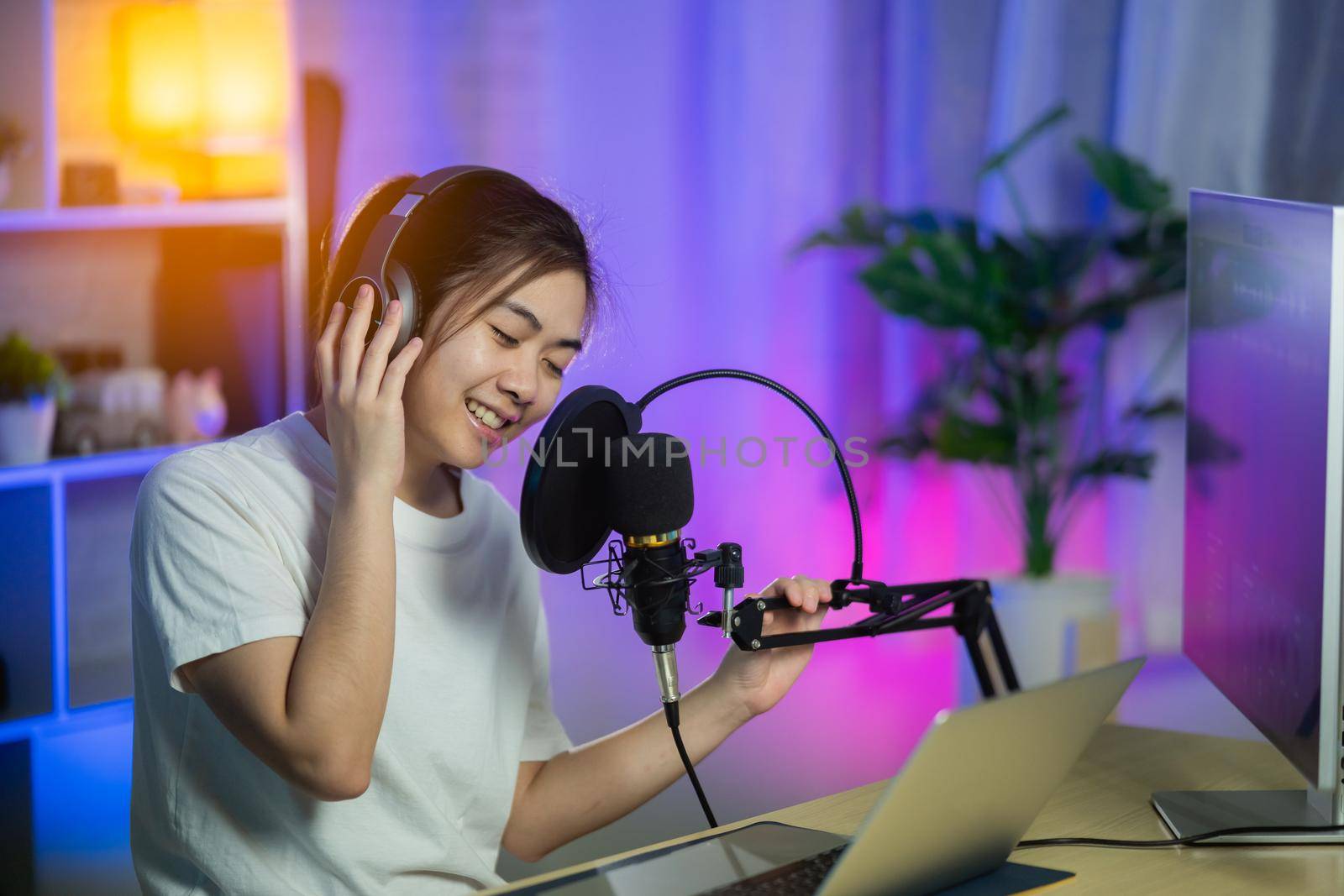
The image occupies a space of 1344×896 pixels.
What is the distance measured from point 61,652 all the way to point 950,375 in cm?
181

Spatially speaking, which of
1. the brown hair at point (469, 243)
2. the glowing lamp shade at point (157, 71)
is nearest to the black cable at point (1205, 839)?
the brown hair at point (469, 243)

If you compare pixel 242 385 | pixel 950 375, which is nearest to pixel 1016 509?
pixel 950 375

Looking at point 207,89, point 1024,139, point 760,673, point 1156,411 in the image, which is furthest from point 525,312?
point 1156,411

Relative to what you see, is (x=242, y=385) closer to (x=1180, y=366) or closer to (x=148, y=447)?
(x=148, y=447)

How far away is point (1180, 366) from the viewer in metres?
2.87

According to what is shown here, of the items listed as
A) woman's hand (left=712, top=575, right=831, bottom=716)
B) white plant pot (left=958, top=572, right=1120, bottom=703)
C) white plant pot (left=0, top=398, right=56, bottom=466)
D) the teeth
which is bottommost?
white plant pot (left=958, top=572, right=1120, bottom=703)

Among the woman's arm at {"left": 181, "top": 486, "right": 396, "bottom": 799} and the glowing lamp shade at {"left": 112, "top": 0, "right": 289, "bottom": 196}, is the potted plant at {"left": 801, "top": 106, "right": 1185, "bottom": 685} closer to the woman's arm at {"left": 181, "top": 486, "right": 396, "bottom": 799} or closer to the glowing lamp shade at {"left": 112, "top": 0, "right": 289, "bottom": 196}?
the glowing lamp shade at {"left": 112, "top": 0, "right": 289, "bottom": 196}

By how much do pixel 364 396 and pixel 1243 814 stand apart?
0.82 metres

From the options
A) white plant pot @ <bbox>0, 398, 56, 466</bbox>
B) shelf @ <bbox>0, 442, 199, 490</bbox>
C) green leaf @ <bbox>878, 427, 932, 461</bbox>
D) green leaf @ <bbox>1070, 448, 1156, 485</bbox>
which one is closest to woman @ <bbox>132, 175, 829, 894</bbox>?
shelf @ <bbox>0, 442, 199, 490</bbox>

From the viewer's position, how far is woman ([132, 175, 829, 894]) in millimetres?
1026

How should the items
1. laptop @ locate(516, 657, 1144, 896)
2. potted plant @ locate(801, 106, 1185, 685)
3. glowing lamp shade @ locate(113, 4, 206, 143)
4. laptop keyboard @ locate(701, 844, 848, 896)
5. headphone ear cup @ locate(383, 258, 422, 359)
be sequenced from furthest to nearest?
potted plant @ locate(801, 106, 1185, 685) → glowing lamp shade @ locate(113, 4, 206, 143) → headphone ear cup @ locate(383, 258, 422, 359) → laptop keyboard @ locate(701, 844, 848, 896) → laptop @ locate(516, 657, 1144, 896)

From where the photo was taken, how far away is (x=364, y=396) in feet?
3.54

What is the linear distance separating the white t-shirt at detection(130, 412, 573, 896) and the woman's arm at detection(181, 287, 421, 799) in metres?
0.03

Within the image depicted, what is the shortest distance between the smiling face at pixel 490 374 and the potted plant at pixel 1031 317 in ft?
4.91
